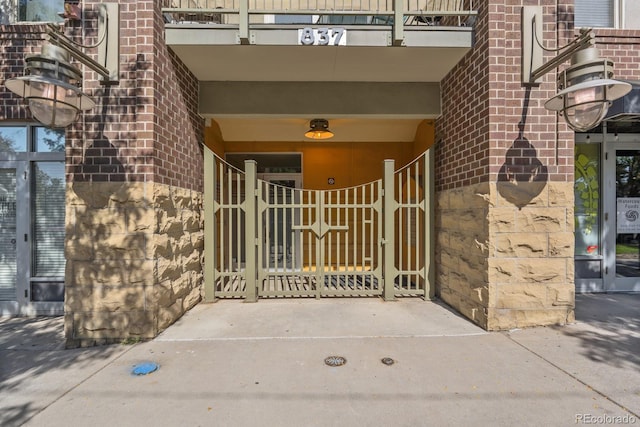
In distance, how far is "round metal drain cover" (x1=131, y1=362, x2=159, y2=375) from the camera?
3.06 meters

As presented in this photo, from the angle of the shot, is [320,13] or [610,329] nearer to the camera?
[610,329]

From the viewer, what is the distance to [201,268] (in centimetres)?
524

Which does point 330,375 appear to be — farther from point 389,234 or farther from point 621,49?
point 621,49

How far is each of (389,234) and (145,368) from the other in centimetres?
381

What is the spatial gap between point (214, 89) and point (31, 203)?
324cm

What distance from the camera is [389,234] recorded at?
536 centimetres

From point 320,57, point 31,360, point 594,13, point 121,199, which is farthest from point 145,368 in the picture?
point 594,13

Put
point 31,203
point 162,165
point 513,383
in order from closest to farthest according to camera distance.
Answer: point 513,383 < point 162,165 < point 31,203

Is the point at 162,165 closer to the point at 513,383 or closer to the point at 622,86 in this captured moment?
the point at 513,383

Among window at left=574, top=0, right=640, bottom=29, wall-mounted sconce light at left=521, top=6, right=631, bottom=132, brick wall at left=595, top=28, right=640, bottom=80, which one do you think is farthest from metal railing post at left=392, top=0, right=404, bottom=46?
window at left=574, top=0, right=640, bottom=29

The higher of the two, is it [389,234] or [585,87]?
[585,87]

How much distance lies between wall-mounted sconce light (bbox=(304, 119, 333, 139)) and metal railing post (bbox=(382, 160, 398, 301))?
5.33ft

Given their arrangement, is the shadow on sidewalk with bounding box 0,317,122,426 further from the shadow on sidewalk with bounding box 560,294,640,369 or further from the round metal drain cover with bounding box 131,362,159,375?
the shadow on sidewalk with bounding box 560,294,640,369

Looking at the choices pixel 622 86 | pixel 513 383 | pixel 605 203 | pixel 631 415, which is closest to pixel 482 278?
pixel 513 383
